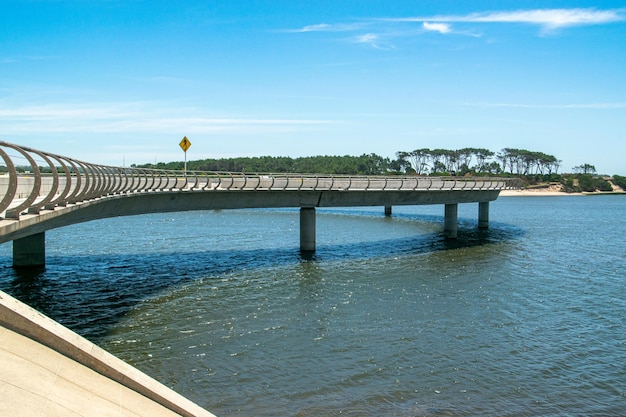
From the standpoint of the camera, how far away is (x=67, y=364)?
8492 millimetres

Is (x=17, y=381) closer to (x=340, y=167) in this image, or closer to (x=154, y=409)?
(x=154, y=409)

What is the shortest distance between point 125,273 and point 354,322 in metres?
14.6

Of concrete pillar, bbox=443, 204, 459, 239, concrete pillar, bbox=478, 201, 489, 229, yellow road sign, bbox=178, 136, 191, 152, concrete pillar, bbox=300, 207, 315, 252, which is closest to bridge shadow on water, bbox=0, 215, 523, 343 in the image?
concrete pillar, bbox=300, 207, 315, 252

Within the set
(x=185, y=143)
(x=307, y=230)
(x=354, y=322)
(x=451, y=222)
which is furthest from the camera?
(x=451, y=222)

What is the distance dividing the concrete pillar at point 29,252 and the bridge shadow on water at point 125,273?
2.10 ft

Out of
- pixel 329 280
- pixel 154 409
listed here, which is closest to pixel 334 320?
pixel 329 280

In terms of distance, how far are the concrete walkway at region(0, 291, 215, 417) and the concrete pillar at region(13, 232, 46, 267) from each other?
22941 millimetres

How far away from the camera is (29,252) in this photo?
29.8m

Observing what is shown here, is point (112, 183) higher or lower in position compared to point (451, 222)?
higher

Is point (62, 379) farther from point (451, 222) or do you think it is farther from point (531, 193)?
point (531, 193)

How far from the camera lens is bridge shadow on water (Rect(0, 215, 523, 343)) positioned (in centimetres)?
2178

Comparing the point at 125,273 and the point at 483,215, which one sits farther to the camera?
the point at 483,215

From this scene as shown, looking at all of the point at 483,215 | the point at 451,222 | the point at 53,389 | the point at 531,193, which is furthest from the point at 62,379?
the point at 531,193

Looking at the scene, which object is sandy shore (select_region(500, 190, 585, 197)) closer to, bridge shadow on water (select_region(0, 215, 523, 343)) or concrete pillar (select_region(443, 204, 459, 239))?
concrete pillar (select_region(443, 204, 459, 239))
